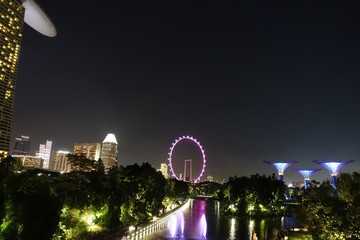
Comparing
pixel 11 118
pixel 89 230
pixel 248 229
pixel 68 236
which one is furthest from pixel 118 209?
pixel 11 118

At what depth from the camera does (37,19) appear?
137500mm

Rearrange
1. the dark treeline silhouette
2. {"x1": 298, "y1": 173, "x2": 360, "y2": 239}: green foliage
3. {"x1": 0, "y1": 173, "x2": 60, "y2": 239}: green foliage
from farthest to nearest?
{"x1": 298, "y1": 173, "x2": 360, "y2": 239}: green foliage < the dark treeline silhouette < {"x1": 0, "y1": 173, "x2": 60, "y2": 239}: green foliage

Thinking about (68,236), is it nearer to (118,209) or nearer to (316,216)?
(118,209)

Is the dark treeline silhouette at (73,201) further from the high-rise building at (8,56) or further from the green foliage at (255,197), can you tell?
the high-rise building at (8,56)

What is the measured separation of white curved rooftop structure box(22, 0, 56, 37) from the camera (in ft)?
419

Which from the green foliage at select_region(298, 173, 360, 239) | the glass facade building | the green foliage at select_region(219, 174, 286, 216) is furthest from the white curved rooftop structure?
the green foliage at select_region(298, 173, 360, 239)

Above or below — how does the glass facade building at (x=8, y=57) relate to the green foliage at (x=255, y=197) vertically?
above

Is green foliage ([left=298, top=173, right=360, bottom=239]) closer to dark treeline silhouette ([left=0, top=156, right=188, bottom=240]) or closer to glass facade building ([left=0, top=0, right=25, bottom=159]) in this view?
dark treeline silhouette ([left=0, top=156, right=188, bottom=240])

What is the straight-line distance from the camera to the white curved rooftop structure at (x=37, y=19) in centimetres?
12762

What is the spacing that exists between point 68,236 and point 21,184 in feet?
23.7

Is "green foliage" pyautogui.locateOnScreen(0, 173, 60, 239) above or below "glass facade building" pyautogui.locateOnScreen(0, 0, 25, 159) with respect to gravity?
below

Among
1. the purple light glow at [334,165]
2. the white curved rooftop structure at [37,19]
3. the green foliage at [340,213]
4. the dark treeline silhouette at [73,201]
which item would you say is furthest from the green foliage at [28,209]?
the white curved rooftop structure at [37,19]

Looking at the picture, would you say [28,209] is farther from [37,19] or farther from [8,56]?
[37,19]

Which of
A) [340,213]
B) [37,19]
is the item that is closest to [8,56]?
[37,19]
